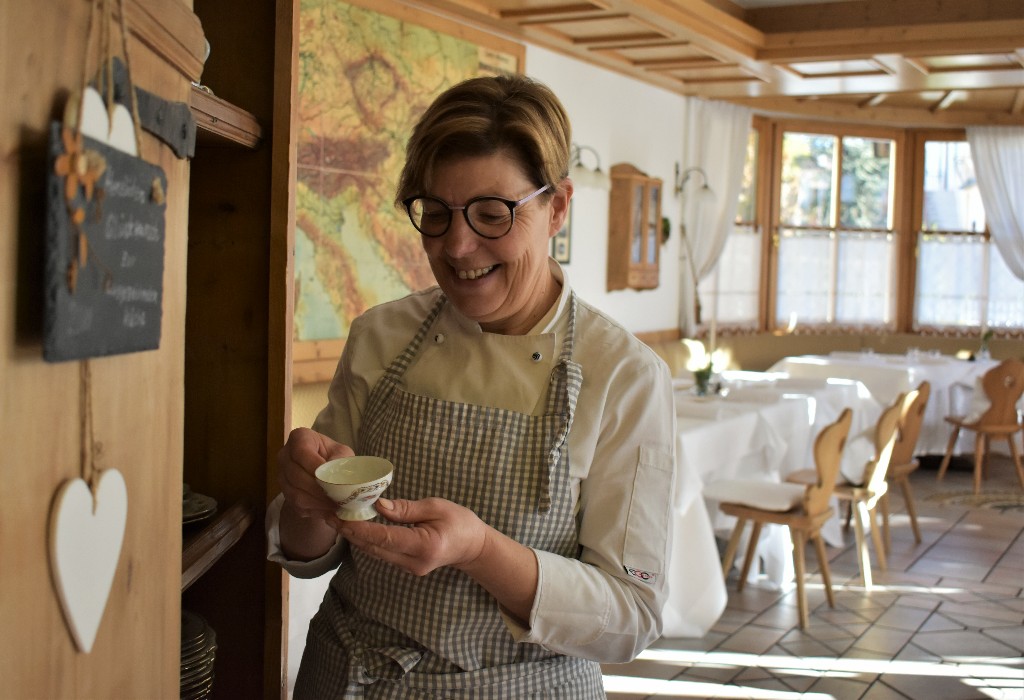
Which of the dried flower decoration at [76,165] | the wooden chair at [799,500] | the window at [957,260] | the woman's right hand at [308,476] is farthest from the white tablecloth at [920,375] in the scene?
the dried flower decoration at [76,165]

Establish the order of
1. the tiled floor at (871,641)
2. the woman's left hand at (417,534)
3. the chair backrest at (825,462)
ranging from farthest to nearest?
the chair backrest at (825,462) < the tiled floor at (871,641) < the woman's left hand at (417,534)

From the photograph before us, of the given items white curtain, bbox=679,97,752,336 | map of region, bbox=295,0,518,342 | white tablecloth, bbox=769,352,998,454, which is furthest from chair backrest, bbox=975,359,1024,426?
map of region, bbox=295,0,518,342

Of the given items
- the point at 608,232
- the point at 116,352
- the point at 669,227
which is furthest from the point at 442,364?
the point at 669,227

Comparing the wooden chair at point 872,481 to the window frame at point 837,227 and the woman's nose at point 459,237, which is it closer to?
the woman's nose at point 459,237

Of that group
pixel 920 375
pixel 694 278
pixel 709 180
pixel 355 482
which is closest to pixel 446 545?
pixel 355 482

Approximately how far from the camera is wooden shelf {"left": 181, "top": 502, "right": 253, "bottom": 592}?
137cm

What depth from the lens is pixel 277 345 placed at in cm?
173

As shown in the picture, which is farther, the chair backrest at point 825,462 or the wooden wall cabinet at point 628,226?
the wooden wall cabinet at point 628,226

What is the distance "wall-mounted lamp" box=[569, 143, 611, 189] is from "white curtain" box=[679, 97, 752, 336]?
5.73ft

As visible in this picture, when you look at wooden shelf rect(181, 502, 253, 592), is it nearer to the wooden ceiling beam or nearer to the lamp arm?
the wooden ceiling beam

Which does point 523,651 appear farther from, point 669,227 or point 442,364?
point 669,227

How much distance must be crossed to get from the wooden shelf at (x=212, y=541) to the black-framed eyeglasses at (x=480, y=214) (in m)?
Result: 0.55

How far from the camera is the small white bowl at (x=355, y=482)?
1.31 metres

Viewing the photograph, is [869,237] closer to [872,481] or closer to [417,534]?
[872,481]
